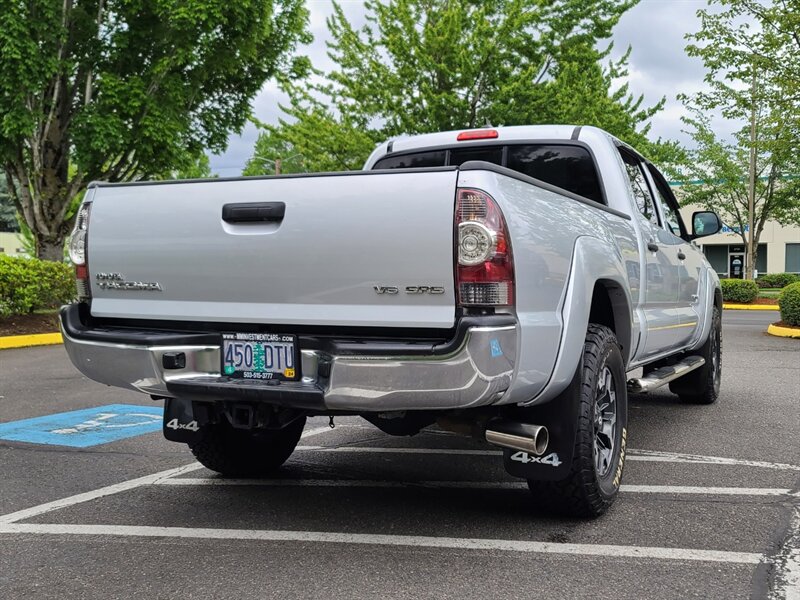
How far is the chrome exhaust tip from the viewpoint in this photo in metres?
3.30

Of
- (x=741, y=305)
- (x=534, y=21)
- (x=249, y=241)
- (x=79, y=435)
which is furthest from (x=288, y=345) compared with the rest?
(x=741, y=305)

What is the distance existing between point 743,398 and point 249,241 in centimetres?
585

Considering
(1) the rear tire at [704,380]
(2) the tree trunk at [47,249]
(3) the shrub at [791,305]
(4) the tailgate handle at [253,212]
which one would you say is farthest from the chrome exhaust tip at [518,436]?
(2) the tree trunk at [47,249]

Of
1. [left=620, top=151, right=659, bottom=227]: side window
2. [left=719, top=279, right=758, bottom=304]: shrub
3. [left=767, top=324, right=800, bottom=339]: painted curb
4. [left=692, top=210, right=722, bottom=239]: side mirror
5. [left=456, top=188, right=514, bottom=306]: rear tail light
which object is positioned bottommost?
[left=767, top=324, right=800, bottom=339]: painted curb

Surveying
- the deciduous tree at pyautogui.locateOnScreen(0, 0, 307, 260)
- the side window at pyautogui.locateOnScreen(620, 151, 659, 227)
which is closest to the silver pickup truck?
the side window at pyautogui.locateOnScreen(620, 151, 659, 227)

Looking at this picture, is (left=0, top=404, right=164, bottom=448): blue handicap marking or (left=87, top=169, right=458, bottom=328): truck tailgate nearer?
(left=87, top=169, right=458, bottom=328): truck tailgate

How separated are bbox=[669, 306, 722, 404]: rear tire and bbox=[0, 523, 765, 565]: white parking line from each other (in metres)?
3.88

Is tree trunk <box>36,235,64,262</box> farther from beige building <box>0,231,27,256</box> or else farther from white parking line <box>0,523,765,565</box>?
beige building <box>0,231,27,256</box>

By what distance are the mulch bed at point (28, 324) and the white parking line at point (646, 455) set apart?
9.55 metres

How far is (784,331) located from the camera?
14.4 m

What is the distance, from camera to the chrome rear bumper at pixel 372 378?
9.72 ft

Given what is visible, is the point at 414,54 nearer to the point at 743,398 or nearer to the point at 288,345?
the point at 743,398

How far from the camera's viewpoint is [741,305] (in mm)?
23531

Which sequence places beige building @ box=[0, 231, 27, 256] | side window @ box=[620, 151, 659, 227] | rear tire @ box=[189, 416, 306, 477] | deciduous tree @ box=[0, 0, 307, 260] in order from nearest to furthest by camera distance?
rear tire @ box=[189, 416, 306, 477] → side window @ box=[620, 151, 659, 227] → deciduous tree @ box=[0, 0, 307, 260] → beige building @ box=[0, 231, 27, 256]
